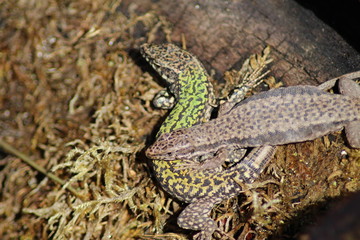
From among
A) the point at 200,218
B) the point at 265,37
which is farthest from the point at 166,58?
the point at 200,218

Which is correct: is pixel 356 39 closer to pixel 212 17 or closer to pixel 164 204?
pixel 212 17

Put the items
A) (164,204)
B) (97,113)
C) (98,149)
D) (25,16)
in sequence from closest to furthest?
1. (164,204)
2. (98,149)
3. (97,113)
4. (25,16)

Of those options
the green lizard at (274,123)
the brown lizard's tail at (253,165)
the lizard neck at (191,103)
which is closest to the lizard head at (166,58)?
the lizard neck at (191,103)

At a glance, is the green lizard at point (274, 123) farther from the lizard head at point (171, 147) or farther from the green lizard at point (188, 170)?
the green lizard at point (188, 170)

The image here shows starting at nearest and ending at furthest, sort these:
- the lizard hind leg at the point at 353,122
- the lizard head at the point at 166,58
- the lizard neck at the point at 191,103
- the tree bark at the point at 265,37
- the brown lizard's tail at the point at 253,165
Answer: the lizard hind leg at the point at 353,122 → the brown lizard's tail at the point at 253,165 → the tree bark at the point at 265,37 → the lizard neck at the point at 191,103 → the lizard head at the point at 166,58

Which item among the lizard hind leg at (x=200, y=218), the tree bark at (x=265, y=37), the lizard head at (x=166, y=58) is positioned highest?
the tree bark at (x=265, y=37)

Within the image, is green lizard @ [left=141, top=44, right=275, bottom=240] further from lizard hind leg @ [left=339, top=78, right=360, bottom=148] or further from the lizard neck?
lizard hind leg @ [left=339, top=78, right=360, bottom=148]

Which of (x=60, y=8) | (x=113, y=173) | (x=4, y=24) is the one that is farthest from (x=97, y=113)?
(x=4, y=24)
